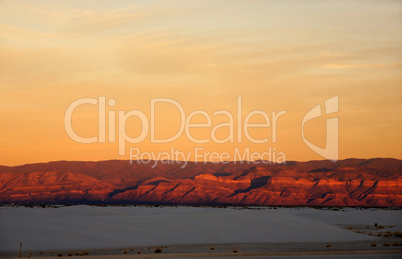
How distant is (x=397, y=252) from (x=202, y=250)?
37.0 feet

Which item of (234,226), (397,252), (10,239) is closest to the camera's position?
(397,252)

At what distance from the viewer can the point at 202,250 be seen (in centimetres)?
3894

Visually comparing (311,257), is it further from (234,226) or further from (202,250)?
(234,226)

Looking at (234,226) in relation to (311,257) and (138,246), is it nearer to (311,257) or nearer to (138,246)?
(138,246)

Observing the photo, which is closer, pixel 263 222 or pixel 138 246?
pixel 138 246

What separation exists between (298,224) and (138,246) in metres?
20.3

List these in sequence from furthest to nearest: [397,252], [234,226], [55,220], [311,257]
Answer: [234,226]
[55,220]
[397,252]
[311,257]

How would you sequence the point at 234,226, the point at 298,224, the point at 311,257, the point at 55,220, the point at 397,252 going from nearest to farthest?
the point at 311,257, the point at 397,252, the point at 55,220, the point at 234,226, the point at 298,224

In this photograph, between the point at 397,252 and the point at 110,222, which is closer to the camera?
the point at 397,252

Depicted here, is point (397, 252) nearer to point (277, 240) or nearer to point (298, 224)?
point (277, 240)

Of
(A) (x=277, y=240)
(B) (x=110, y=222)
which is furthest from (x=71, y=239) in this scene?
(A) (x=277, y=240)

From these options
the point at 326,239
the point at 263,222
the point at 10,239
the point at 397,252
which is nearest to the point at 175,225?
the point at 263,222

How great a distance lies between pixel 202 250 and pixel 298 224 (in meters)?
20.6

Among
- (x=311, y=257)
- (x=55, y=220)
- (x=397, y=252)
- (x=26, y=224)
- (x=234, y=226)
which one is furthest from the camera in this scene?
(x=234, y=226)
